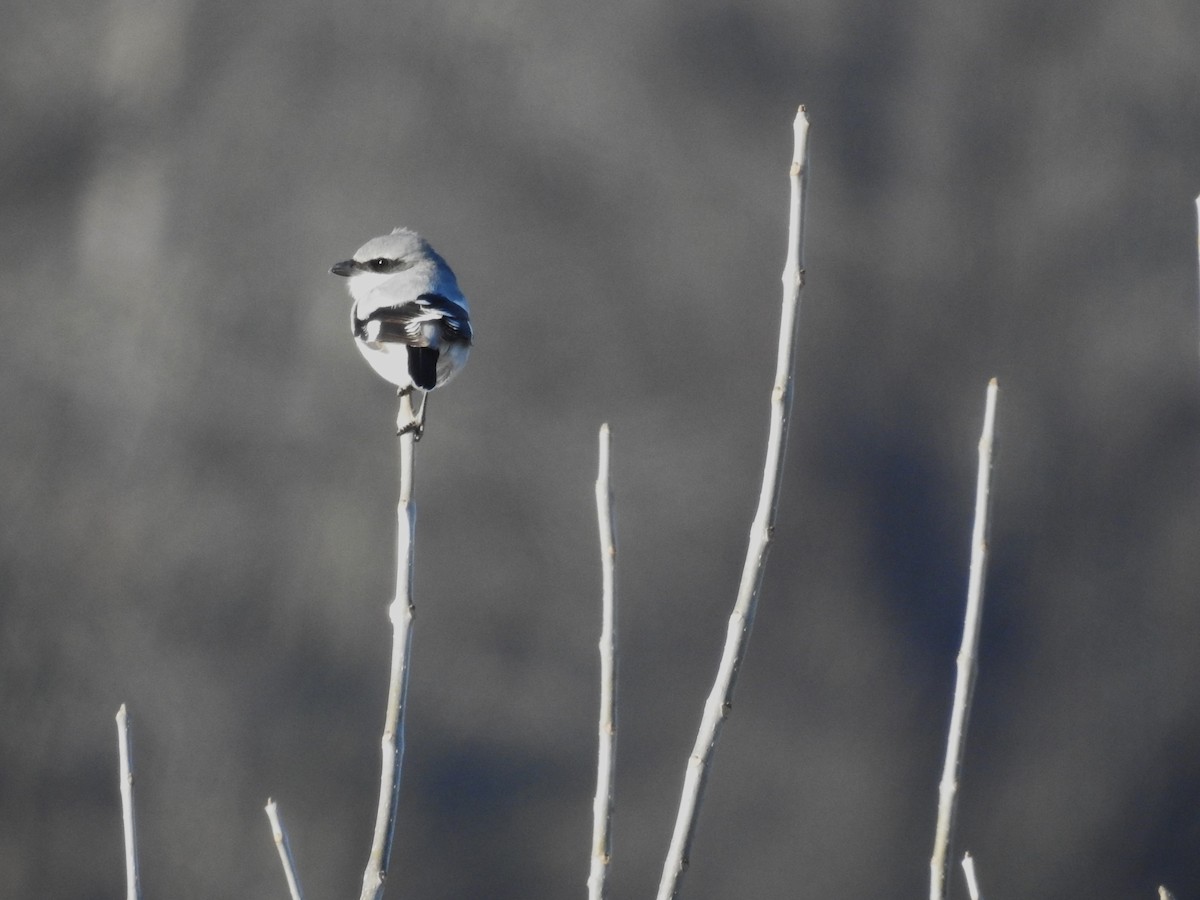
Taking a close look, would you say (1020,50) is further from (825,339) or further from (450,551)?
(450,551)

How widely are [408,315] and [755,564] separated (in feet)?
3.09

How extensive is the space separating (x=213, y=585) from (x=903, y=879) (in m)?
1.55

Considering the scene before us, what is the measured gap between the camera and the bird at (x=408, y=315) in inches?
66.2

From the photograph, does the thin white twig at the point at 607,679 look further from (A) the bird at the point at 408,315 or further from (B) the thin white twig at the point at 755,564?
(A) the bird at the point at 408,315

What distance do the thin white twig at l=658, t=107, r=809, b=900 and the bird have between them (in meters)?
0.65

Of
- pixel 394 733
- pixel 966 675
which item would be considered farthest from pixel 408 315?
pixel 966 675

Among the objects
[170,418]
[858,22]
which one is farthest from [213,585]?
[858,22]

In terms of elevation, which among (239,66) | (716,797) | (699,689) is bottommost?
(716,797)

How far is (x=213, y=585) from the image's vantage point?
2541 millimetres

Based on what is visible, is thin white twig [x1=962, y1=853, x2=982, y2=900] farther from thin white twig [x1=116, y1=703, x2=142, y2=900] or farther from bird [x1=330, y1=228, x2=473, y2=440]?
bird [x1=330, y1=228, x2=473, y2=440]

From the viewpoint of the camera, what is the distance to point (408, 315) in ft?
5.78

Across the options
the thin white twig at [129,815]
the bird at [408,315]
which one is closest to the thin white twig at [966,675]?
the thin white twig at [129,815]

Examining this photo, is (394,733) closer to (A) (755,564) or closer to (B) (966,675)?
(A) (755,564)

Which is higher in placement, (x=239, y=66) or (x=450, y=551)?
(x=239, y=66)
